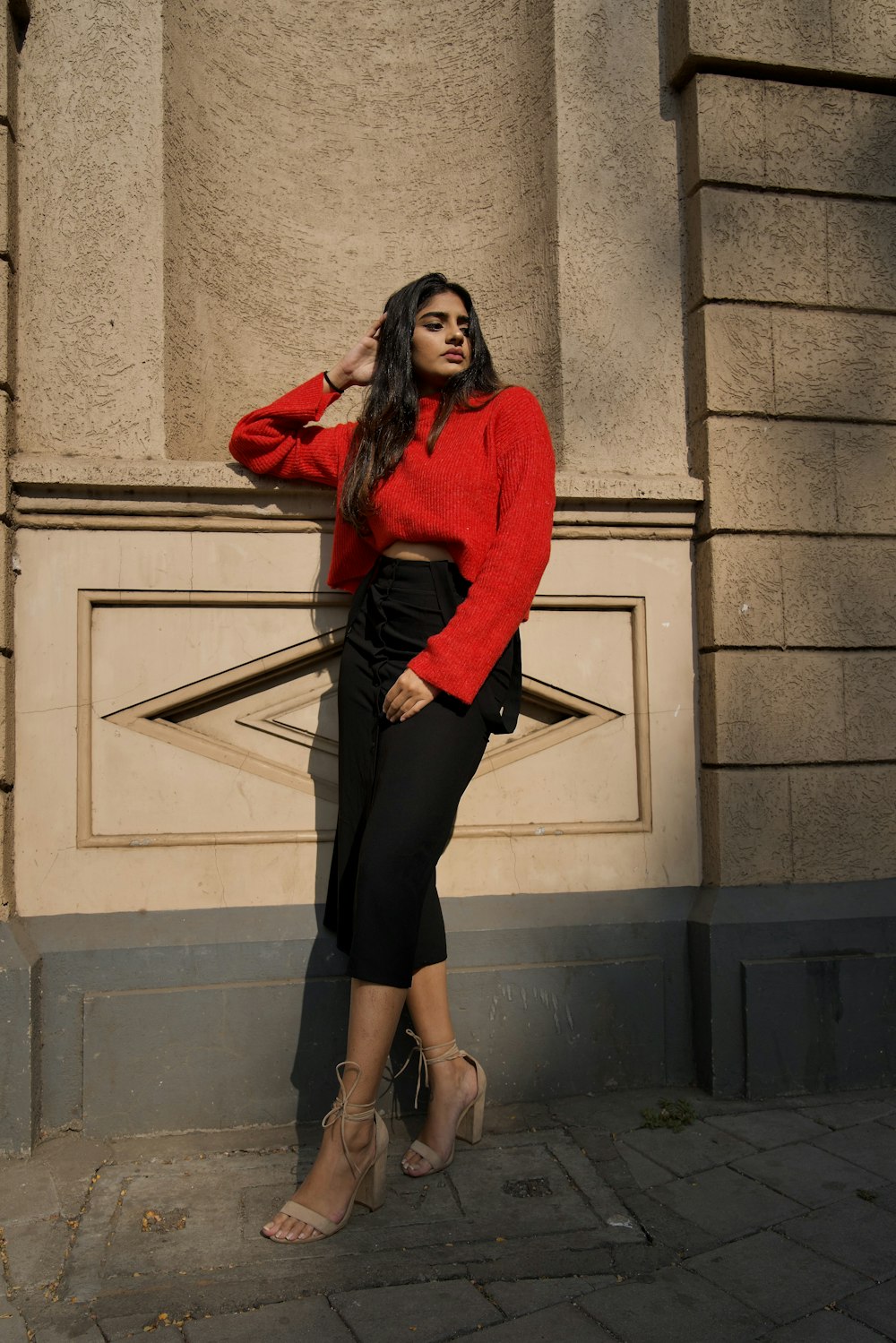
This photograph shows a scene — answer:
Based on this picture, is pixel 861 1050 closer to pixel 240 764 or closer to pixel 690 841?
pixel 690 841

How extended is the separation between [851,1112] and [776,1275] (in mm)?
953

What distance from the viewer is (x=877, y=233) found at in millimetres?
3219

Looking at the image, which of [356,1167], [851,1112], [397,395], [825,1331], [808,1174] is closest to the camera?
[825,1331]

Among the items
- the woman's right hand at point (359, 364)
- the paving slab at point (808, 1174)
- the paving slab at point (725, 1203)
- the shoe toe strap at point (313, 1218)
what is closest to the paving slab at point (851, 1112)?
the paving slab at point (808, 1174)

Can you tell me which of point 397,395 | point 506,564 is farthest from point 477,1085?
point 397,395

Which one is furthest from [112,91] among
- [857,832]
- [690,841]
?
[857,832]

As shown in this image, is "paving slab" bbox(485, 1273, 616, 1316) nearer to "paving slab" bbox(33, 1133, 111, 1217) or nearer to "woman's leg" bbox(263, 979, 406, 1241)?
"woman's leg" bbox(263, 979, 406, 1241)

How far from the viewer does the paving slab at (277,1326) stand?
1.80m

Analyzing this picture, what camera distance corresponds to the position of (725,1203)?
7.52 feet

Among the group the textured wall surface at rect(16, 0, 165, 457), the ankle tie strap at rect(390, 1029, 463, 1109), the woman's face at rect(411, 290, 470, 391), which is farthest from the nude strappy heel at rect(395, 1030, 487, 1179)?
the textured wall surface at rect(16, 0, 165, 457)

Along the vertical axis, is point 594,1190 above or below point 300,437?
below

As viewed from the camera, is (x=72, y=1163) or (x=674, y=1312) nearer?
(x=674, y=1312)

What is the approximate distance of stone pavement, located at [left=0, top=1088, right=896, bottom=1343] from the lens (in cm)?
185

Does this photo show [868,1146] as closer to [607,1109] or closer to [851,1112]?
[851,1112]
